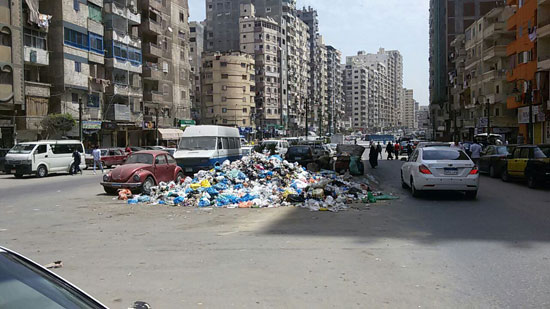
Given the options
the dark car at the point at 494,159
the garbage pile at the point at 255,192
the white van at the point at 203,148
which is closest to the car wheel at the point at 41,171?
the white van at the point at 203,148

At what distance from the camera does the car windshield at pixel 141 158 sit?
17.9 metres

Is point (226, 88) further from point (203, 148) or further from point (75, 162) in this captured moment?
point (203, 148)

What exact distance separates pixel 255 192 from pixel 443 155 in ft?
19.1

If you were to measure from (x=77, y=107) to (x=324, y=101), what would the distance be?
390 feet

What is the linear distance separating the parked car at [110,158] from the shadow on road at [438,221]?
27.4 m

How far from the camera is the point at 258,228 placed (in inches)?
402

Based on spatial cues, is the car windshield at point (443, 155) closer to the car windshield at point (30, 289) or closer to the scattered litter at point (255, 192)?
the scattered litter at point (255, 192)

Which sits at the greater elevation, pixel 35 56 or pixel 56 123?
pixel 35 56

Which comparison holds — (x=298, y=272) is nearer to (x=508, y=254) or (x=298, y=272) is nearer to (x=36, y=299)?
(x=508, y=254)

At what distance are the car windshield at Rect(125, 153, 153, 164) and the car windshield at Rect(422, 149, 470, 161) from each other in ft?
31.7

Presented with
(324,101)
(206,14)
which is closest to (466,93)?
(206,14)

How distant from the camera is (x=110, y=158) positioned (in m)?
37.1

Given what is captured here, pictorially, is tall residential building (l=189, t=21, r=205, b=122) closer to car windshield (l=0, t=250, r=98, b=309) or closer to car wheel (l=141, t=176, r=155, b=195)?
car wheel (l=141, t=176, r=155, b=195)

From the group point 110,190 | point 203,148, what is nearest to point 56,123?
point 203,148
